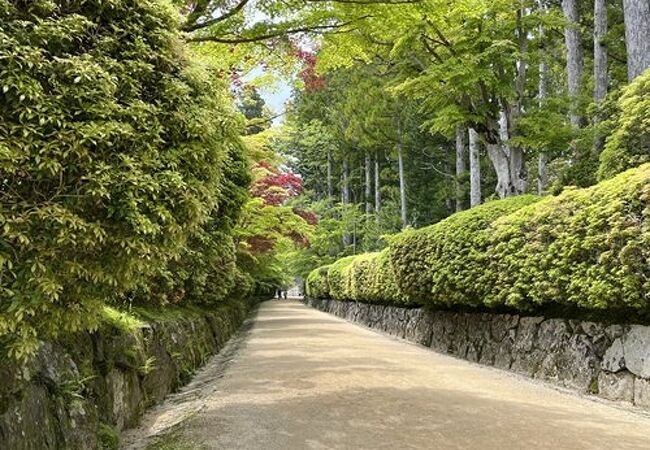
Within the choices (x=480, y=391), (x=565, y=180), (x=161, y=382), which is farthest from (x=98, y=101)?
(x=565, y=180)

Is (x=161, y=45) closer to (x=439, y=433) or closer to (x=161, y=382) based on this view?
(x=439, y=433)

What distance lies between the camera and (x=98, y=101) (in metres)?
2.78

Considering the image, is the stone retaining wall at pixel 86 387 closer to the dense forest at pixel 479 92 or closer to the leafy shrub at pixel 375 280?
the dense forest at pixel 479 92

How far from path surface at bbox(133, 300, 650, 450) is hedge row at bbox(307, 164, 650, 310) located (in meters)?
1.13

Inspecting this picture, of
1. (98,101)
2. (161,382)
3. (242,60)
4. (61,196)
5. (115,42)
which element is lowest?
(161,382)

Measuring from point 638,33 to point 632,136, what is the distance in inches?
173

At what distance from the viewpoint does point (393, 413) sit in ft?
14.8

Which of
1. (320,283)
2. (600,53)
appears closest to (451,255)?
(600,53)

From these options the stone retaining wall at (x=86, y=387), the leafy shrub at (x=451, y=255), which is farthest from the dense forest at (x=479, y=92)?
the stone retaining wall at (x=86, y=387)

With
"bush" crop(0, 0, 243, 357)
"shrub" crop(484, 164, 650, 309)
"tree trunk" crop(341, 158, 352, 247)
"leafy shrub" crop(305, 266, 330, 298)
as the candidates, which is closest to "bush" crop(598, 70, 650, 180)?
"shrub" crop(484, 164, 650, 309)

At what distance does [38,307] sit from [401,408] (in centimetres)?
316

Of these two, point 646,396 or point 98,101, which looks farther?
point 646,396

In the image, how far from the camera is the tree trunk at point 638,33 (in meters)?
10.1

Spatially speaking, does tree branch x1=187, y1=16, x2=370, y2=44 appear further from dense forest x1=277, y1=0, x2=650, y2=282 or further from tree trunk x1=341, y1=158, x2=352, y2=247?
tree trunk x1=341, y1=158, x2=352, y2=247
